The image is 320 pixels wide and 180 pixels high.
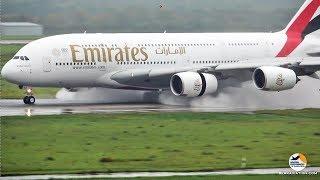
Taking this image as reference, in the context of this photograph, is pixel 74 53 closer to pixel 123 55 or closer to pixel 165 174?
pixel 123 55

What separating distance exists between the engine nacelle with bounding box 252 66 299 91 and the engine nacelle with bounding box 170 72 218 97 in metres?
2.45

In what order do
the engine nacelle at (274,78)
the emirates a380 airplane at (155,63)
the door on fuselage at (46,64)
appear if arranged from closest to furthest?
the engine nacelle at (274,78) < the emirates a380 airplane at (155,63) < the door on fuselage at (46,64)

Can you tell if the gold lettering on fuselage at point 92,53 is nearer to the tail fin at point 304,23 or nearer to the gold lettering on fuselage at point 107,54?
the gold lettering on fuselage at point 107,54

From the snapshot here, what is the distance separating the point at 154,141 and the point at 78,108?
1420 cm

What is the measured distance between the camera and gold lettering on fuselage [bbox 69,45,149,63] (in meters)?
51.3

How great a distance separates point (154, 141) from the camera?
34.7 m

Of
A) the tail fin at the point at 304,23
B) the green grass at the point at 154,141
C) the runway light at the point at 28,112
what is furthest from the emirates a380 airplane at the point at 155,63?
the green grass at the point at 154,141

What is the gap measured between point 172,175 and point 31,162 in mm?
5105

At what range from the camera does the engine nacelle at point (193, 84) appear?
49.6 metres

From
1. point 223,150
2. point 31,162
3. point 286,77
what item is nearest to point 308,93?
point 286,77

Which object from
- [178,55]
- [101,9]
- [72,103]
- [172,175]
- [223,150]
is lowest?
[172,175]

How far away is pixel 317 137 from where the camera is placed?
36344 mm

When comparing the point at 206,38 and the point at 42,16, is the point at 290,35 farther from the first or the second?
the point at 42,16

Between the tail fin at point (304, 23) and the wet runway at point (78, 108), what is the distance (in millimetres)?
11223
